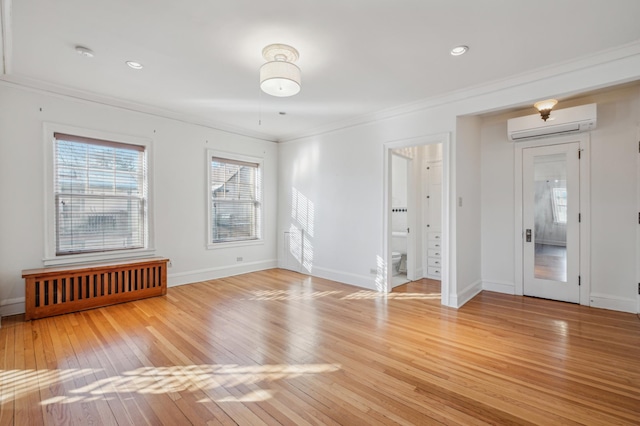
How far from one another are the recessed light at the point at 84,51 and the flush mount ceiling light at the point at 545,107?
505 cm

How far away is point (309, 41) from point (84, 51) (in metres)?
2.20

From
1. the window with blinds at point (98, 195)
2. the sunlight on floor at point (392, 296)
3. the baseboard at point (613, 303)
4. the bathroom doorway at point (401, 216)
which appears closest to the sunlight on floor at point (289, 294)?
the sunlight on floor at point (392, 296)

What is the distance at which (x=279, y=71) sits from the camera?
266cm

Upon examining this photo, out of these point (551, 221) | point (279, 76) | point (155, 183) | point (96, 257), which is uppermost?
point (279, 76)

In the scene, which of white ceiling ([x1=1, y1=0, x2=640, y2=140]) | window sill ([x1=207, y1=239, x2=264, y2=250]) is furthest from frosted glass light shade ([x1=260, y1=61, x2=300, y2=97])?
window sill ([x1=207, y1=239, x2=264, y2=250])

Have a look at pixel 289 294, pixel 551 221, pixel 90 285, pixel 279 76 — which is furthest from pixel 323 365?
pixel 551 221

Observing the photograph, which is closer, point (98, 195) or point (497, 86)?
point (497, 86)

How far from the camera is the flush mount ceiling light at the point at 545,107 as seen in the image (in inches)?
143

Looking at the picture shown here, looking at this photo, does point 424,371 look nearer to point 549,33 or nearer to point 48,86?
point 549,33

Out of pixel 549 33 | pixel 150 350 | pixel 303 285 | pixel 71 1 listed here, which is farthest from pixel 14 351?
pixel 549 33

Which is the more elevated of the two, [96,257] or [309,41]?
[309,41]

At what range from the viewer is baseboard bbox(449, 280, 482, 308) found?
12.5 ft

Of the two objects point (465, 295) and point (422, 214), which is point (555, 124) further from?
point (465, 295)

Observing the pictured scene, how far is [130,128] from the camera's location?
4.36 metres
